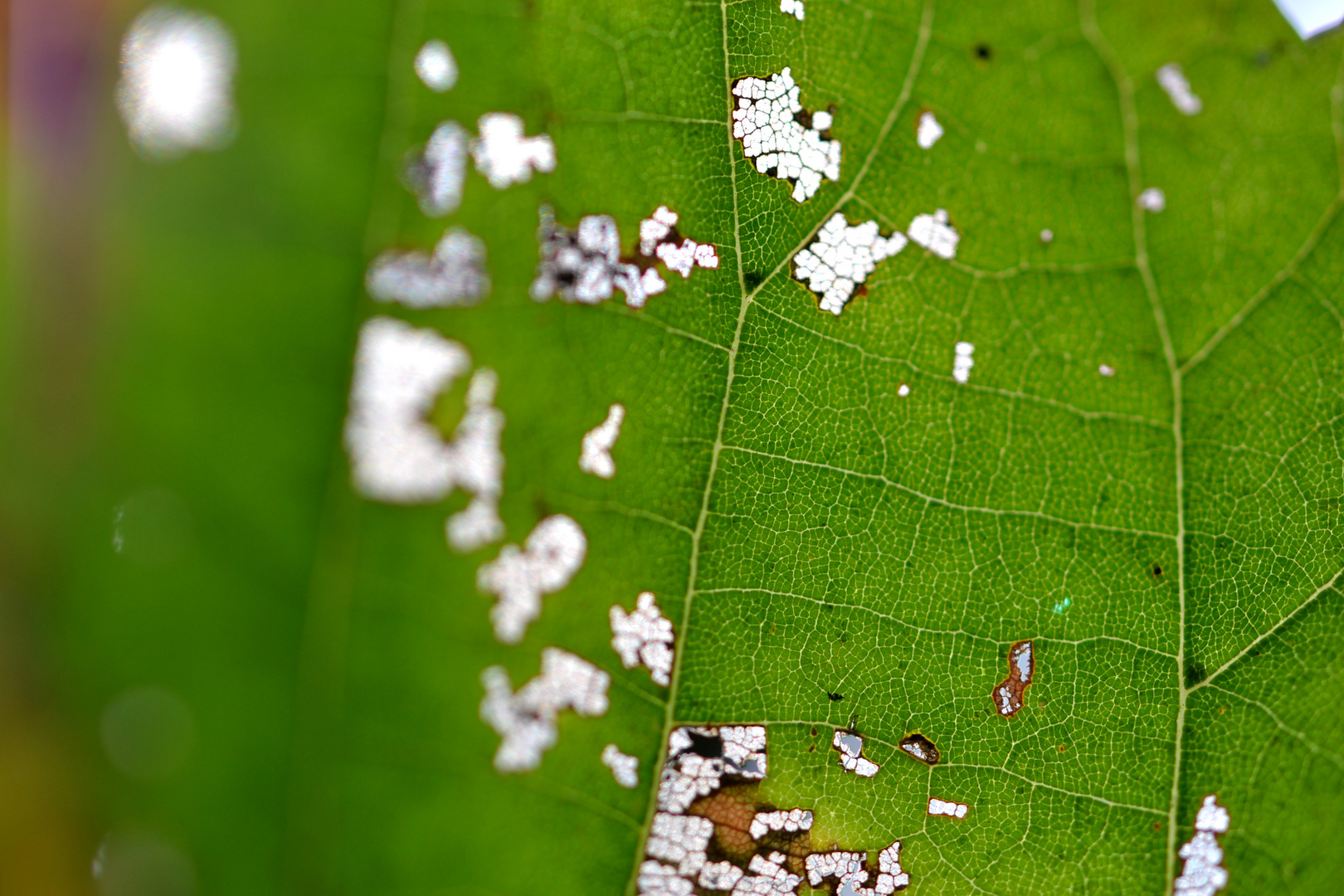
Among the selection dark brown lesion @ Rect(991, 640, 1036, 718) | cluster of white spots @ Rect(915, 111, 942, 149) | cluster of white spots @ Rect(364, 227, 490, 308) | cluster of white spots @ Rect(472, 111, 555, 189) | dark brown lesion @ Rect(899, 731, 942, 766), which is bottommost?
dark brown lesion @ Rect(899, 731, 942, 766)

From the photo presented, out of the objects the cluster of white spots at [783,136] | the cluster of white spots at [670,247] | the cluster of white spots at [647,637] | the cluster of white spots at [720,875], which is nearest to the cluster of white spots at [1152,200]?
the cluster of white spots at [783,136]

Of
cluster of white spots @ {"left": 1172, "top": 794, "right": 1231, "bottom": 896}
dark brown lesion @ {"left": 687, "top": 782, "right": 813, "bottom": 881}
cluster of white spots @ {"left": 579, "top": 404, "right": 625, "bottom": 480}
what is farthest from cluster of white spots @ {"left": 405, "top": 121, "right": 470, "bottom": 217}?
cluster of white spots @ {"left": 1172, "top": 794, "right": 1231, "bottom": 896}

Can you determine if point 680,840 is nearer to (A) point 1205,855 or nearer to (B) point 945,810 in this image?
Answer: (B) point 945,810

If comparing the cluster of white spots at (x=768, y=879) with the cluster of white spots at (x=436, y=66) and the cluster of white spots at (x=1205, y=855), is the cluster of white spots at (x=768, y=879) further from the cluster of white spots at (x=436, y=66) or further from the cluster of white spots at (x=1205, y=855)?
the cluster of white spots at (x=436, y=66)

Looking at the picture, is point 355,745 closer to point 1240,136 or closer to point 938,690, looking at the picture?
point 938,690

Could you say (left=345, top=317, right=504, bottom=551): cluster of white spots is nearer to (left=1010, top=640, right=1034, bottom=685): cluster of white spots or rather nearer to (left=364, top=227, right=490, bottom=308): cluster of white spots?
(left=364, top=227, right=490, bottom=308): cluster of white spots

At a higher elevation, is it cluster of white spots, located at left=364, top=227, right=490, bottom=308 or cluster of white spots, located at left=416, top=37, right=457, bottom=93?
cluster of white spots, located at left=416, top=37, right=457, bottom=93

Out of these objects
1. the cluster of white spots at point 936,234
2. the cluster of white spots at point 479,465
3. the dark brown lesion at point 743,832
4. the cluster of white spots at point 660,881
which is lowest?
A: the cluster of white spots at point 660,881

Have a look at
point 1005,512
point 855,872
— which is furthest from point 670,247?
point 855,872

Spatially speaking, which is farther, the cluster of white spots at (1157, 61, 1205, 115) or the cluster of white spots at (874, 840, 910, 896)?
the cluster of white spots at (874, 840, 910, 896)
